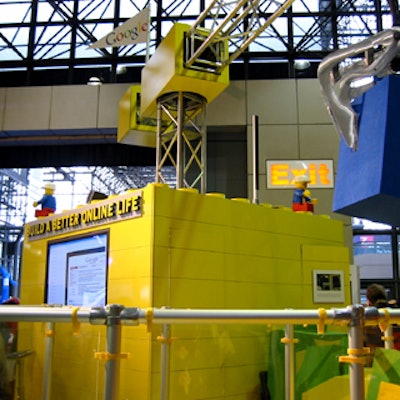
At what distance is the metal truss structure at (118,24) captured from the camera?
519 inches

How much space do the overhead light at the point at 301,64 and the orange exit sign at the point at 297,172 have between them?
2.66 m

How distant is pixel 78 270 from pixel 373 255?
28.8ft

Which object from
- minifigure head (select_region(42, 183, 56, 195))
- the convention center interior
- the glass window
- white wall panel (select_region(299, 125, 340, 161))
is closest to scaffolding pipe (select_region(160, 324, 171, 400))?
the convention center interior

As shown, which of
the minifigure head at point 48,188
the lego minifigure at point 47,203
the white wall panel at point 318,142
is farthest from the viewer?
the white wall panel at point 318,142

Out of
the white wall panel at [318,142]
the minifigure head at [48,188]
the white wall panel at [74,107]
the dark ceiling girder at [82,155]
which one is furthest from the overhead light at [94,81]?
the minifigure head at [48,188]

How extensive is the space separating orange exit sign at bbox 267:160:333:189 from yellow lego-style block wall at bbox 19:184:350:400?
15.5 ft

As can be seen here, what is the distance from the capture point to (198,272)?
5543mm

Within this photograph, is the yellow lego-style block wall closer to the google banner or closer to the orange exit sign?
the google banner

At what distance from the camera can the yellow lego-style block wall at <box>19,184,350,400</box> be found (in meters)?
2.68

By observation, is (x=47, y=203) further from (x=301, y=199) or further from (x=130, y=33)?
(x=130, y=33)

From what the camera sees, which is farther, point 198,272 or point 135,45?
point 135,45

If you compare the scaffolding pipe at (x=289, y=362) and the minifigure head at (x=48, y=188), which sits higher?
the minifigure head at (x=48, y=188)

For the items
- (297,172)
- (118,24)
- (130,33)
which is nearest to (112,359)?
(130,33)

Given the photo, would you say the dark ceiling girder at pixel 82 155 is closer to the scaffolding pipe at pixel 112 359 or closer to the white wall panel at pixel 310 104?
Answer: the white wall panel at pixel 310 104
